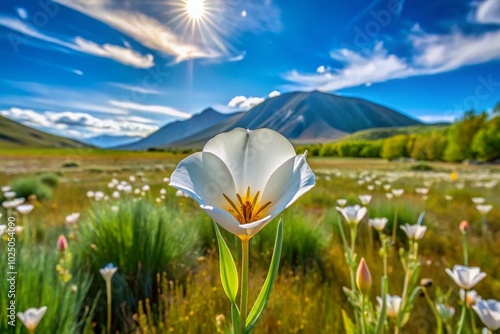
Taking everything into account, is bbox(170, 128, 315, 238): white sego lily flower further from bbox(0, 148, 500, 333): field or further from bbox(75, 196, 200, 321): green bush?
bbox(75, 196, 200, 321): green bush

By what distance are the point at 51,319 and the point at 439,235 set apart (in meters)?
5.12

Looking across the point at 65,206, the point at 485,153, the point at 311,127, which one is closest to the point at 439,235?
the point at 65,206

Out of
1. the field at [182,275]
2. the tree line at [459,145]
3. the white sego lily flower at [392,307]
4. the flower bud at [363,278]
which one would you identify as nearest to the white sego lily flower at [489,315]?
the field at [182,275]

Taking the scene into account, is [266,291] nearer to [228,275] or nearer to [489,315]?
[228,275]

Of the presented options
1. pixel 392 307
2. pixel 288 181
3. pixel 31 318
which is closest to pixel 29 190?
pixel 31 318

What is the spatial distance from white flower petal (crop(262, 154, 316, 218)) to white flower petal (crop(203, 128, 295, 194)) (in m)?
0.03

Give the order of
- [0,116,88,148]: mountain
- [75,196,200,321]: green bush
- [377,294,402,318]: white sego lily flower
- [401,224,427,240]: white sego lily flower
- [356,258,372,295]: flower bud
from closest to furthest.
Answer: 1. [356,258,372,295]: flower bud
2. [377,294,402,318]: white sego lily flower
3. [401,224,427,240]: white sego lily flower
4. [75,196,200,321]: green bush
5. [0,116,88,148]: mountain

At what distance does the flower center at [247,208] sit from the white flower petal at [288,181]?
19 mm

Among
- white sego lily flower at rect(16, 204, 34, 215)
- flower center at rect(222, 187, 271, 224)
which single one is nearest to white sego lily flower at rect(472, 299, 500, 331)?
flower center at rect(222, 187, 271, 224)

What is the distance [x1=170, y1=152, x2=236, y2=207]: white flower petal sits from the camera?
0.54m

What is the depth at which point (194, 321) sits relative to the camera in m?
1.83

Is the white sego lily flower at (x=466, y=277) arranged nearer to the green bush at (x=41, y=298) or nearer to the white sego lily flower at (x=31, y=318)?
the white sego lily flower at (x=31, y=318)

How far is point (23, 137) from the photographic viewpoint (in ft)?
252

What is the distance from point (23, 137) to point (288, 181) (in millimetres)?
95053
